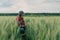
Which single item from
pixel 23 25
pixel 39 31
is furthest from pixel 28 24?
pixel 39 31

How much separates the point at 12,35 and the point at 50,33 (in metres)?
0.41

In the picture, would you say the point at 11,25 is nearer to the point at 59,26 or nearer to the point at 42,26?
the point at 42,26

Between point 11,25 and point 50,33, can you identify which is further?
point 11,25

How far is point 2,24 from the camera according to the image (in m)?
3.38

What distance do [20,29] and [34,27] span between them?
17 centimetres

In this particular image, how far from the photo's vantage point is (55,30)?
9.82ft

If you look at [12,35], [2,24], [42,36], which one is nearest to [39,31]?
[42,36]

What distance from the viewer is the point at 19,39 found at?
3053 mm

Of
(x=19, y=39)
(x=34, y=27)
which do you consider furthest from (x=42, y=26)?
(x=19, y=39)

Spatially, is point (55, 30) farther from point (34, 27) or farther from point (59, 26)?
point (34, 27)

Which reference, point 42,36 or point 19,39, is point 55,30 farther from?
point 19,39

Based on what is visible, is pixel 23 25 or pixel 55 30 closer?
pixel 55 30

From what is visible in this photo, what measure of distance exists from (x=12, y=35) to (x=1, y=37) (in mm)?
122

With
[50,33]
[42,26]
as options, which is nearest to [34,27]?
[42,26]
